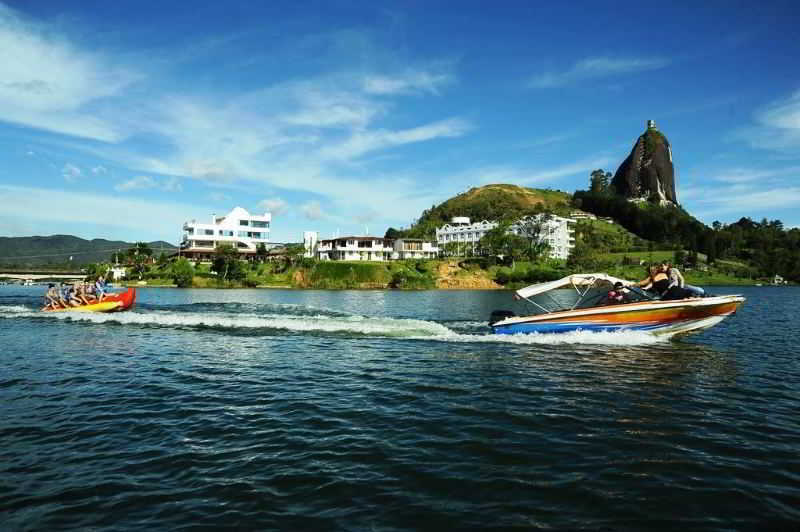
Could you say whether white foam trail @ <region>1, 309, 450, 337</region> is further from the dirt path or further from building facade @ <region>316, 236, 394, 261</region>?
building facade @ <region>316, 236, 394, 261</region>

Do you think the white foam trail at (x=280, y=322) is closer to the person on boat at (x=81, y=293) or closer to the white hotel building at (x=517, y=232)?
the person on boat at (x=81, y=293)

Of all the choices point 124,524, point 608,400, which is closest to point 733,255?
point 608,400

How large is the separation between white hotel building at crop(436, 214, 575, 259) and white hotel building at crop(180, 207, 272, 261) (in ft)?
206

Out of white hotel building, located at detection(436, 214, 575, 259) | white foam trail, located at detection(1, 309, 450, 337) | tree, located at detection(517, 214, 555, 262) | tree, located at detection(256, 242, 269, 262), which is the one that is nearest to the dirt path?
tree, located at detection(517, 214, 555, 262)

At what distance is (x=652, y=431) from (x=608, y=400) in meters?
2.63

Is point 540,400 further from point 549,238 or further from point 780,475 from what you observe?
point 549,238

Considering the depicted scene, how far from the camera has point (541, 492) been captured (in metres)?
8.44

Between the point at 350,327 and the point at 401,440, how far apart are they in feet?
68.7

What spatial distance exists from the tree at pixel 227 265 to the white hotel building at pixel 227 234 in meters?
20.9

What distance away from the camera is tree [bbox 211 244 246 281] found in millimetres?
109938

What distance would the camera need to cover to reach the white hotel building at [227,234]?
457 ft

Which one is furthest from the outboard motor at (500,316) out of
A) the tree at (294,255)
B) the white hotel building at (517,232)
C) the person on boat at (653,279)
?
the white hotel building at (517,232)

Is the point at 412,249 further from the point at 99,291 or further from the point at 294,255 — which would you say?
the point at 99,291

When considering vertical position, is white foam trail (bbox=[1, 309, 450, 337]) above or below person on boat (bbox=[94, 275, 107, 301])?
below
